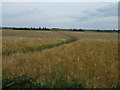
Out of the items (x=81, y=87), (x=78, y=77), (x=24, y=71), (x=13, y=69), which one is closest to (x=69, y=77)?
(x=78, y=77)

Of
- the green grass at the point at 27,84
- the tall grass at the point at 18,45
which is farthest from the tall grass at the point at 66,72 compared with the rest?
the tall grass at the point at 18,45

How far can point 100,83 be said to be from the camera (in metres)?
4.36

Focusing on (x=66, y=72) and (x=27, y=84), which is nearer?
(x=27, y=84)

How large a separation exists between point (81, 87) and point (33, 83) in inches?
42.5

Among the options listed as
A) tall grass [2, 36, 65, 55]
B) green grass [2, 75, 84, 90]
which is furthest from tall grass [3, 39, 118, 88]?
tall grass [2, 36, 65, 55]

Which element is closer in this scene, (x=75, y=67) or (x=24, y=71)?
(x=24, y=71)

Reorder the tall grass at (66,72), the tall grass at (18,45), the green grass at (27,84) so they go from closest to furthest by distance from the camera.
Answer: the green grass at (27,84) → the tall grass at (66,72) → the tall grass at (18,45)

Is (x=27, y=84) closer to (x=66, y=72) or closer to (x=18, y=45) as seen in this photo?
(x=66, y=72)

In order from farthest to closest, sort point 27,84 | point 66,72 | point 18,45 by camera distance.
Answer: point 18,45
point 66,72
point 27,84

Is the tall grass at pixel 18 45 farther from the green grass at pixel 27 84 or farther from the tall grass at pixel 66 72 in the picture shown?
the green grass at pixel 27 84

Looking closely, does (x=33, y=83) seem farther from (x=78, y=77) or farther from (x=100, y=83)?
(x=100, y=83)

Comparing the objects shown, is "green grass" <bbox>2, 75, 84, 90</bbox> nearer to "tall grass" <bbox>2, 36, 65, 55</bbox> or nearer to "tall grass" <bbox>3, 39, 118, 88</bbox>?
"tall grass" <bbox>3, 39, 118, 88</bbox>

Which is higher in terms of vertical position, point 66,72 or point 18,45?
point 18,45

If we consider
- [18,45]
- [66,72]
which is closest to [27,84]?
[66,72]
